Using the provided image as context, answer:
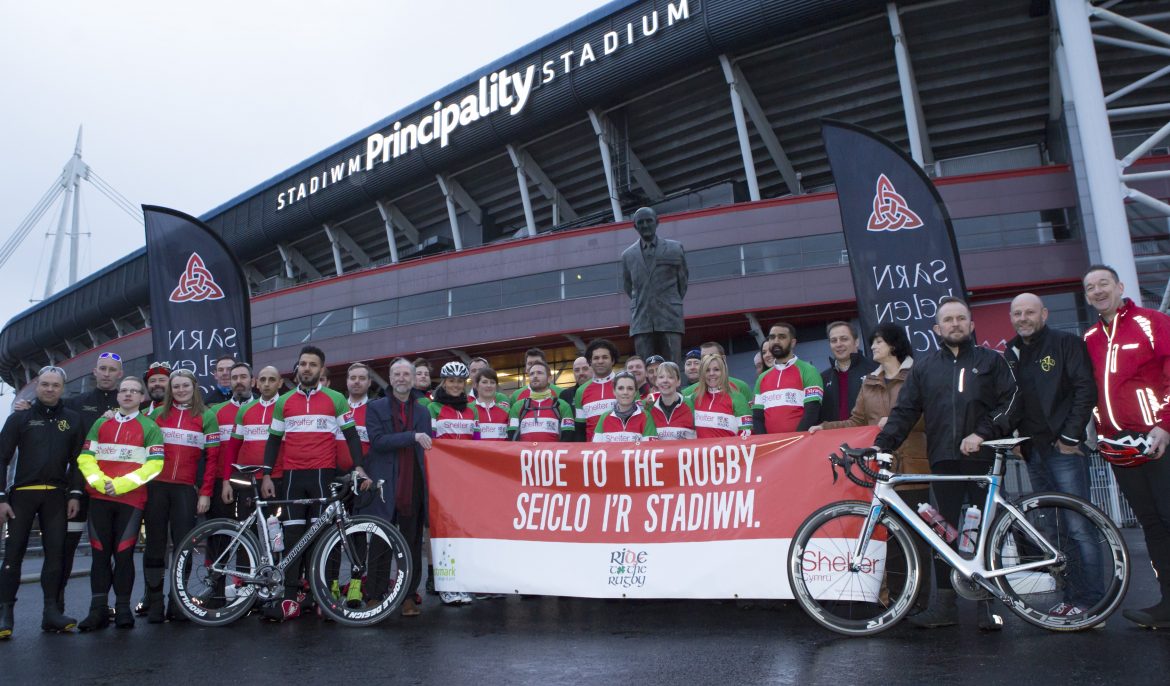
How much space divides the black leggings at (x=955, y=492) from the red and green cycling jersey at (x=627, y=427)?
9.21 ft

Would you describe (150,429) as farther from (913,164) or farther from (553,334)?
(553,334)

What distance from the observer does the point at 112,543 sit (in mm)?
6781

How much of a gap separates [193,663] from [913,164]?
9172 millimetres

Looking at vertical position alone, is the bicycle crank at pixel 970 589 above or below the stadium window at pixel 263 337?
below

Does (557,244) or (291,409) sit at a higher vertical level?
(557,244)

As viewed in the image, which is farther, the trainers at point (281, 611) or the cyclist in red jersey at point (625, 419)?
the cyclist in red jersey at point (625, 419)

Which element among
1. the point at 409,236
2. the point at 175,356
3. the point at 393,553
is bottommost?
the point at 393,553

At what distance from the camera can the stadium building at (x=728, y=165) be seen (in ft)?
86.2

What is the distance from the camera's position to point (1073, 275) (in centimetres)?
2575

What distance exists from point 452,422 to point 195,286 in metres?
5.85

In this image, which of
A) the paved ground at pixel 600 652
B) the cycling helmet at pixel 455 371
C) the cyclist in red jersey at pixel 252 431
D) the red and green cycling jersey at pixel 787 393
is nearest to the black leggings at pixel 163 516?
the cyclist in red jersey at pixel 252 431

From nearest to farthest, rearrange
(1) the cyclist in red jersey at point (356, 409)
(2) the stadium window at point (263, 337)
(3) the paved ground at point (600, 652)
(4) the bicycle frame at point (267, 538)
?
1. (3) the paved ground at point (600, 652)
2. (4) the bicycle frame at point (267, 538)
3. (1) the cyclist in red jersey at point (356, 409)
4. (2) the stadium window at point (263, 337)

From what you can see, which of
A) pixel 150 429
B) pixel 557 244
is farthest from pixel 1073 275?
pixel 150 429

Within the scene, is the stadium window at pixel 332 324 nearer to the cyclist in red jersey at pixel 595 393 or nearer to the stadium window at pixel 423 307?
the stadium window at pixel 423 307
